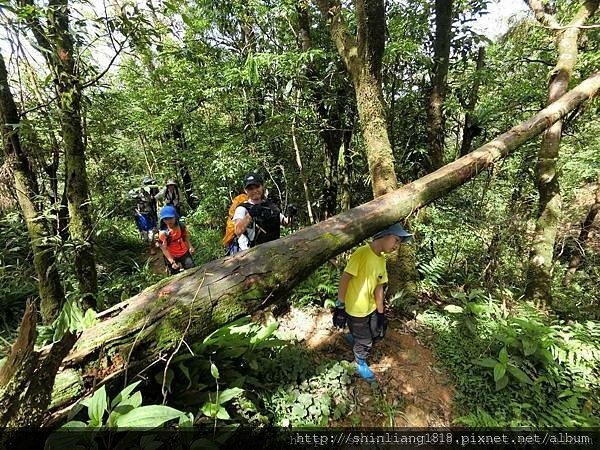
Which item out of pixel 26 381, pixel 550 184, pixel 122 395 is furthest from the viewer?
pixel 550 184

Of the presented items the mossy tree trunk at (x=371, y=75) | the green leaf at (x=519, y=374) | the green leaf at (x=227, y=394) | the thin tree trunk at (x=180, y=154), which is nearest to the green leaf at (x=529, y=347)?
the green leaf at (x=519, y=374)

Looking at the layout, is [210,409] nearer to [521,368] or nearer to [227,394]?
[227,394]

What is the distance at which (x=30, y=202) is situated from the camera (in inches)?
160

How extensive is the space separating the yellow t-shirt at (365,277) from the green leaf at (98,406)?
240cm

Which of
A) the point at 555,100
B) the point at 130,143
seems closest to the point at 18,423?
the point at 555,100

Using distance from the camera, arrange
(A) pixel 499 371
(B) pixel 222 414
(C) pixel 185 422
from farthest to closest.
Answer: (A) pixel 499 371, (B) pixel 222 414, (C) pixel 185 422

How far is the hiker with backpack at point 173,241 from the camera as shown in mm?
5781

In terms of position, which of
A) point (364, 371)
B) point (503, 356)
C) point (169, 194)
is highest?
point (169, 194)

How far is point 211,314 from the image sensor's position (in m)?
2.49

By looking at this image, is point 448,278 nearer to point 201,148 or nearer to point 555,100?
point 555,100

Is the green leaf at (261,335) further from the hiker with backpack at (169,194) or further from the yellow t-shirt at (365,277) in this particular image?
the hiker with backpack at (169,194)

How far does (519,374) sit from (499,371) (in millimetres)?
231

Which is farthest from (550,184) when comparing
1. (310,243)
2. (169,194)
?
(169,194)

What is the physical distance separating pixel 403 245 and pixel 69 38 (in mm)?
4998
